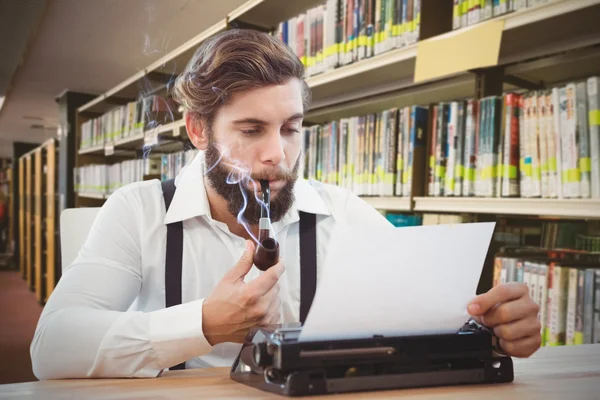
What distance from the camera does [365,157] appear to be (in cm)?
189

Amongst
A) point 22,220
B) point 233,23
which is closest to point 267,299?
point 233,23

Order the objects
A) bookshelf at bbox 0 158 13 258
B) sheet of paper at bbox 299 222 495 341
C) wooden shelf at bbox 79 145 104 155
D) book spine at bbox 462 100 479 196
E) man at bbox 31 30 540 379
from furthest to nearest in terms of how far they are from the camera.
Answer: bookshelf at bbox 0 158 13 258
wooden shelf at bbox 79 145 104 155
book spine at bbox 462 100 479 196
man at bbox 31 30 540 379
sheet of paper at bbox 299 222 495 341

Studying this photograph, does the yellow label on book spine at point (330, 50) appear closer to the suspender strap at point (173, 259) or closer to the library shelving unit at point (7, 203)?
the suspender strap at point (173, 259)

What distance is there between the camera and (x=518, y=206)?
1.37m

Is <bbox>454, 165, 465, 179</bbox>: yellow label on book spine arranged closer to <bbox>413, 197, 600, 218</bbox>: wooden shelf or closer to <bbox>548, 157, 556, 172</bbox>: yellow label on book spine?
<bbox>413, 197, 600, 218</bbox>: wooden shelf

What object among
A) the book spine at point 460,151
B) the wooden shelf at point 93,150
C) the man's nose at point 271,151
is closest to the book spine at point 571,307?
the book spine at point 460,151

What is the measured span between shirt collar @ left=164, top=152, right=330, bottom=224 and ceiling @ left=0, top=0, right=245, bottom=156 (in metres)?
0.32

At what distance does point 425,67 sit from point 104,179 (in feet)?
8.53

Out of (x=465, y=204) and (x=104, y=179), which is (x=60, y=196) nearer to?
(x=104, y=179)

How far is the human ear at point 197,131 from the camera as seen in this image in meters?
1.32

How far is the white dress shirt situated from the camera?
2.54 ft

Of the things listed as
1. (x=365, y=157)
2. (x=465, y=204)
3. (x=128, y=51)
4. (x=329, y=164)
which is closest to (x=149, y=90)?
(x=128, y=51)

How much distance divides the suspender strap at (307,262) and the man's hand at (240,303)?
39 centimetres

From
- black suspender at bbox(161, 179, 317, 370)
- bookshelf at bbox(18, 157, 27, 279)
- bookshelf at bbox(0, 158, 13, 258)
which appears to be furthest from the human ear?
bookshelf at bbox(0, 158, 13, 258)
